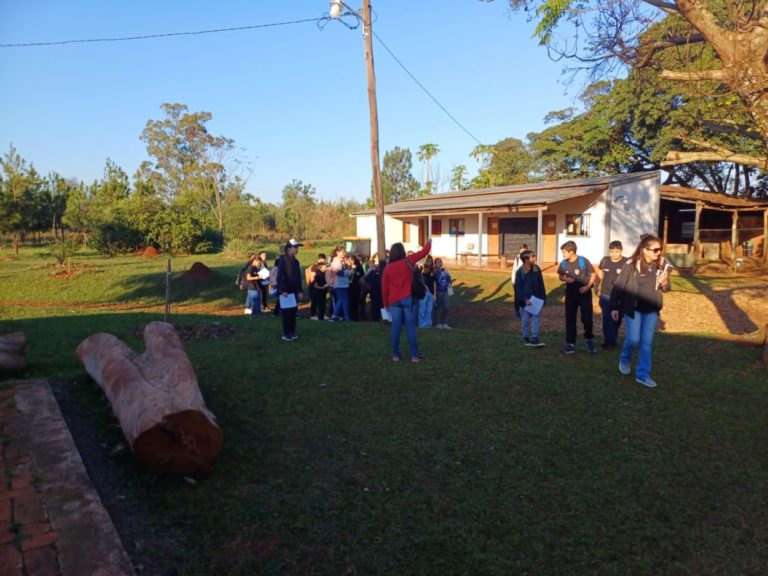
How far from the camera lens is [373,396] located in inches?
219

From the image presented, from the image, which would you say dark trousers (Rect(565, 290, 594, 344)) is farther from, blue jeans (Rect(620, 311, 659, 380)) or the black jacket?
the black jacket

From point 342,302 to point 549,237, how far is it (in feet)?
50.7

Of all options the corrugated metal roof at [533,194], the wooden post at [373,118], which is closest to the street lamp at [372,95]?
the wooden post at [373,118]

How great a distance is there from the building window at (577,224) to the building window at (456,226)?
5.84 m

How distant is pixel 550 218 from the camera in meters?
24.3

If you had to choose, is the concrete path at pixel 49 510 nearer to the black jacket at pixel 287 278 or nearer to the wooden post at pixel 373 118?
the black jacket at pixel 287 278

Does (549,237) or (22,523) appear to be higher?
(549,237)

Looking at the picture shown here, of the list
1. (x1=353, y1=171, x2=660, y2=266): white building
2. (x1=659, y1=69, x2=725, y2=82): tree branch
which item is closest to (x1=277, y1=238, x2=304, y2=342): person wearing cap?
(x1=659, y1=69, x2=725, y2=82): tree branch

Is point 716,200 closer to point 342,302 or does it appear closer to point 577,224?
point 577,224

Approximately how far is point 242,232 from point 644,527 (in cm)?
4003

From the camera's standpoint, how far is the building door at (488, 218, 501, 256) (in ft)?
87.1

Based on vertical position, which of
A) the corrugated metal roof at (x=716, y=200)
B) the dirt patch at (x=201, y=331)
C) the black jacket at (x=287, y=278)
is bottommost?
the dirt patch at (x=201, y=331)

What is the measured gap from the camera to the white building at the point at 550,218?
22.0 metres

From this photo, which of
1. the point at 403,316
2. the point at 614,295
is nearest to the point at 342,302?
the point at 403,316
